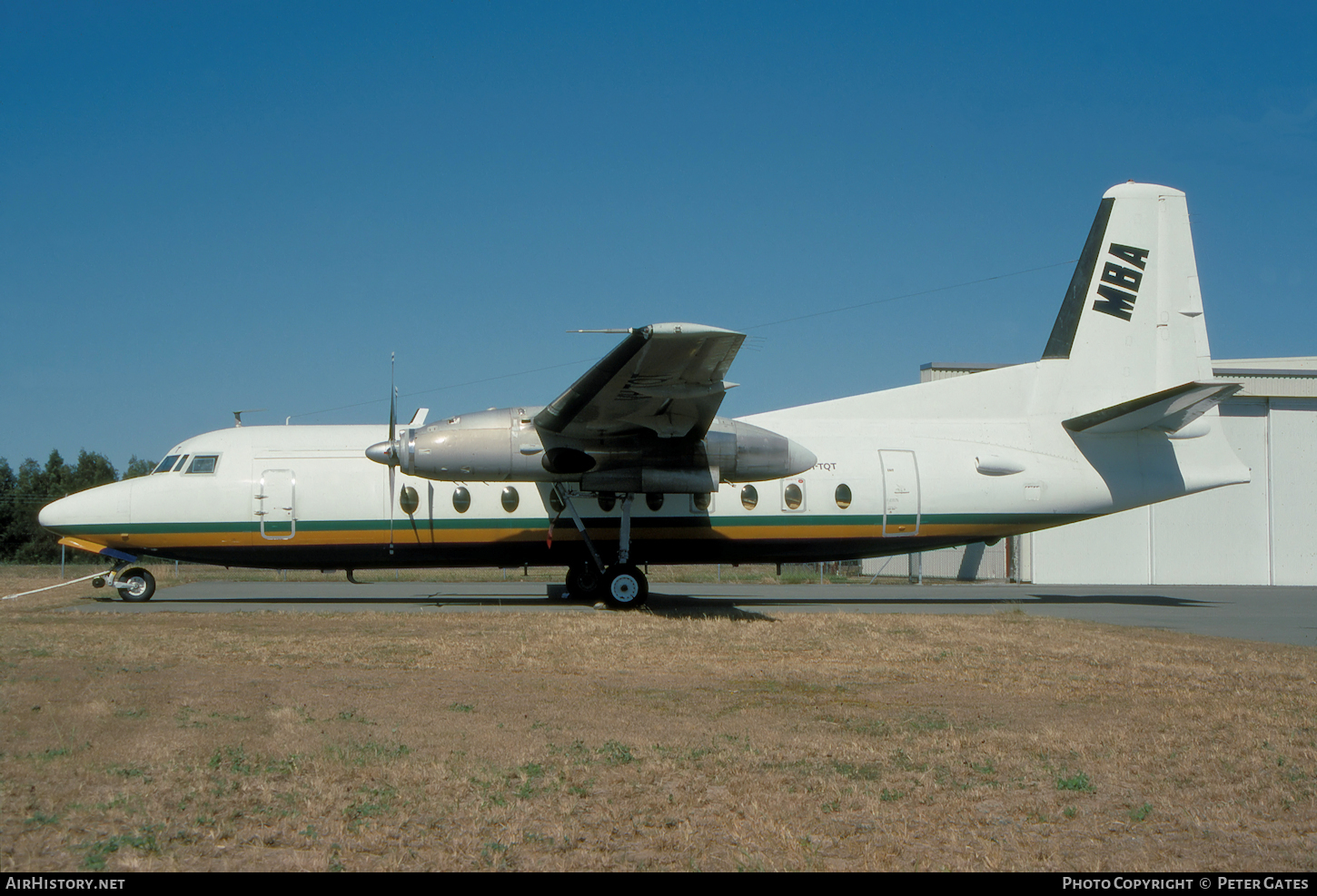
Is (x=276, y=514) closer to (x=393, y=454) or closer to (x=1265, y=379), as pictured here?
(x=393, y=454)

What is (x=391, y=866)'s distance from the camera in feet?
13.1

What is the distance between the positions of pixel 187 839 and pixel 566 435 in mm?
10456

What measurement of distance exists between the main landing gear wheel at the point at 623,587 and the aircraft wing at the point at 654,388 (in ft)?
7.30

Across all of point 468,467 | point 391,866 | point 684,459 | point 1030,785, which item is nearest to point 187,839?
point 391,866

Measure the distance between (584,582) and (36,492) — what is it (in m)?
61.9

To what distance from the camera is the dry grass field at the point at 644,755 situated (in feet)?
14.0

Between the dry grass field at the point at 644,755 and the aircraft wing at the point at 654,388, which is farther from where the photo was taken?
the aircraft wing at the point at 654,388

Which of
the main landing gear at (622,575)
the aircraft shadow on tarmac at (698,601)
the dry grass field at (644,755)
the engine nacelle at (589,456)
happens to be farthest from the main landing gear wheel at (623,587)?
the dry grass field at (644,755)

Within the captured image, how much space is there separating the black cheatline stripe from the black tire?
16.2m

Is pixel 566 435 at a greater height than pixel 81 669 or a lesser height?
greater

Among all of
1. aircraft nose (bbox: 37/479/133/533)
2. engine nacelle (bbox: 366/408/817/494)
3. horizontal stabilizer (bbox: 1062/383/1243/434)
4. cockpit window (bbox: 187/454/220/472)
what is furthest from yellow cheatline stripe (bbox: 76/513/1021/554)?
horizontal stabilizer (bbox: 1062/383/1243/434)

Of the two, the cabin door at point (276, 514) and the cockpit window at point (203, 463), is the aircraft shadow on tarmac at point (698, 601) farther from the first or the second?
the cockpit window at point (203, 463)

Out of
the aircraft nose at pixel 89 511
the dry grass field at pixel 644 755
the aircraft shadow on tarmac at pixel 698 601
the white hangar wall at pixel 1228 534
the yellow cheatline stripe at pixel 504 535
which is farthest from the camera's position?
the white hangar wall at pixel 1228 534
